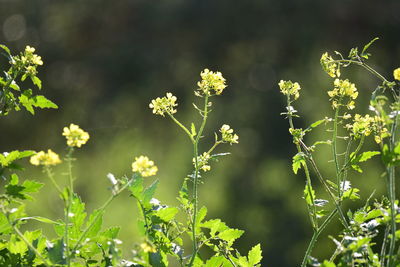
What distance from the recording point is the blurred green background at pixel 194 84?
4.34 meters

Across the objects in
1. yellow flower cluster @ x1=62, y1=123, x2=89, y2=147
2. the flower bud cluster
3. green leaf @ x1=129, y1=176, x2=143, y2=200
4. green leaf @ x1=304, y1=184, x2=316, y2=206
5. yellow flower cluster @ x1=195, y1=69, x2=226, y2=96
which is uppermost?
the flower bud cluster

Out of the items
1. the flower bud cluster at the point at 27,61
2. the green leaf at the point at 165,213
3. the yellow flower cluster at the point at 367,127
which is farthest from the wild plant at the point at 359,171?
the flower bud cluster at the point at 27,61

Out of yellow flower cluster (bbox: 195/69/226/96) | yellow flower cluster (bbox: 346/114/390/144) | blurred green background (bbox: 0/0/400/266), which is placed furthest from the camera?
blurred green background (bbox: 0/0/400/266)

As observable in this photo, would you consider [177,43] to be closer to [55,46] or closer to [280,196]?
[55,46]

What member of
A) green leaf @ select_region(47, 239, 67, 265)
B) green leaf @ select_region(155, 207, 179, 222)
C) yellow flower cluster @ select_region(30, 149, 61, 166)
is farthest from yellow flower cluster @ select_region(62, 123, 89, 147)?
green leaf @ select_region(155, 207, 179, 222)

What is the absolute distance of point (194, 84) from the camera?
21.0 feet

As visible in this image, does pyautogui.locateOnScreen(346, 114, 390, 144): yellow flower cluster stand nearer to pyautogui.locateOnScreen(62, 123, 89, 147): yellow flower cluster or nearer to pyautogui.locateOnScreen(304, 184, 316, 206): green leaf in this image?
pyautogui.locateOnScreen(304, 184, 316, 206): green leaf

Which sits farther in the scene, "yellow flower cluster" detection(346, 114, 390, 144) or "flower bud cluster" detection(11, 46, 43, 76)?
"flower bud cluster" detection(11, 46, 43, 76)

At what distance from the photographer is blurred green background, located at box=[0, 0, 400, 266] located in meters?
4.34

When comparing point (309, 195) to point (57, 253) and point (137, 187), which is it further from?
Result: point (57, 253)

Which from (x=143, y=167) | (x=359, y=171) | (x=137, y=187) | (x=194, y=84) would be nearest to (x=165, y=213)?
(x=137, y=187)

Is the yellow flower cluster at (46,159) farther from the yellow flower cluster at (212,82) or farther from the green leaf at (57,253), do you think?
the yellow flower cluster at (212,82)

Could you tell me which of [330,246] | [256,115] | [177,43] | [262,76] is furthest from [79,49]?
[330,246]

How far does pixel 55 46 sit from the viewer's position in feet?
24.0
